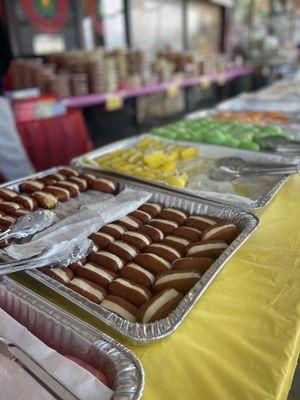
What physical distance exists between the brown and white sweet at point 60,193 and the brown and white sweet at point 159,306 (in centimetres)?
55

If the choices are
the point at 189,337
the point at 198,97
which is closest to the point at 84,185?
the point at 189,337

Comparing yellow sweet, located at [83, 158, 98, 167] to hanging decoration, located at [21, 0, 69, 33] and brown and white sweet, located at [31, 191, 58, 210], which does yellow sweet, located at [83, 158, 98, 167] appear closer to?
brown and white sweet, located at [31, 191, 58, 210]

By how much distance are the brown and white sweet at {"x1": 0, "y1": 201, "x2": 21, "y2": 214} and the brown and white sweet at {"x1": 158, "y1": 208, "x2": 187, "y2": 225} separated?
409 millimetres

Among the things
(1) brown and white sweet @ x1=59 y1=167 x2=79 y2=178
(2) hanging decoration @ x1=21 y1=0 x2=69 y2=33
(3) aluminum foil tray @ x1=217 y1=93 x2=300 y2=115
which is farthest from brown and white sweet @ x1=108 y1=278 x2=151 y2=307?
(2) hanging decoration @ x1=21 y1=0 x2=69 y2=33

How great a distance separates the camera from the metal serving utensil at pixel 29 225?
85cm

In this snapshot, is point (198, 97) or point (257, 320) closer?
point (257, 320)

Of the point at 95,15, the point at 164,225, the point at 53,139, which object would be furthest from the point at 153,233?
the point at 95,15

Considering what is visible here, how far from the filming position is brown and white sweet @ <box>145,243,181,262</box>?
80 centimetres

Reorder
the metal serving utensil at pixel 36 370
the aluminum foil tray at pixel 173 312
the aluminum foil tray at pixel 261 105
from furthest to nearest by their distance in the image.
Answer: the aluminum foil tray at pixel 261 105
the aluminum foil tray at pixel 173 312
the metal serving utensil at pixel 36 370

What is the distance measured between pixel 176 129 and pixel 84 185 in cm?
80

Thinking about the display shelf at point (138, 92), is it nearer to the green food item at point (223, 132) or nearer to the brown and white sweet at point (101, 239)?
the green food item at point (223, 132)

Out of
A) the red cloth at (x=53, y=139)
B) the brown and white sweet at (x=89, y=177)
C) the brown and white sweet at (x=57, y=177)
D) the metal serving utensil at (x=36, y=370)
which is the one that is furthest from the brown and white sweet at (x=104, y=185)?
the red cloth at (x=53, y=139)

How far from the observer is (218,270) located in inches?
28.5

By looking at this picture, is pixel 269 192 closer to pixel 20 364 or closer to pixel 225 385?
pixel 225 385
